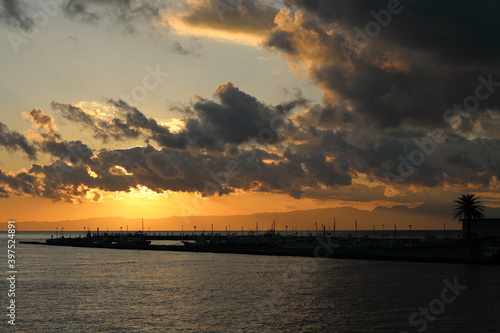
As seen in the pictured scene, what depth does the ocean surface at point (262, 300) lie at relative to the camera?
50.4 metres

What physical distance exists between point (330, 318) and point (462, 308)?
16.0m

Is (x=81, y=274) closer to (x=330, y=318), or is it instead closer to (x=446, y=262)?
(x=330, y=318)

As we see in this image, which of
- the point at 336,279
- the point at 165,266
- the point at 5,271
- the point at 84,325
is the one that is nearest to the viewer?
the point at 84,325

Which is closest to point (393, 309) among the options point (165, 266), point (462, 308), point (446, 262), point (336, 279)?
point (462, 308)

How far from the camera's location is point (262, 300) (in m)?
65.3

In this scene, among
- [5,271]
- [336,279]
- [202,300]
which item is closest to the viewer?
[202,300]

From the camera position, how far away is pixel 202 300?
6594 cm

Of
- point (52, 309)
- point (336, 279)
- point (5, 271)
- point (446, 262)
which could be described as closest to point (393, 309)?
point (336, 279)

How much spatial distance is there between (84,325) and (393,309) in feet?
105

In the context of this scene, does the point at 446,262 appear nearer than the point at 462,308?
No

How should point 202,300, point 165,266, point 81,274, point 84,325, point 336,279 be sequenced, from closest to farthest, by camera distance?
1. point 84,325
2. point 202,300
3. point 336,279
4. point 81,274
5. point 165,266

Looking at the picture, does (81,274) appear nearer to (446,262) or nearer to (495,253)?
(446,262)

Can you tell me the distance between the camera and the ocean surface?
50438 mm

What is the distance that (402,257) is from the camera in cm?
12381
